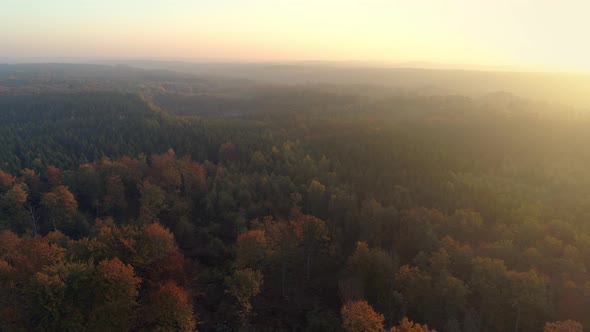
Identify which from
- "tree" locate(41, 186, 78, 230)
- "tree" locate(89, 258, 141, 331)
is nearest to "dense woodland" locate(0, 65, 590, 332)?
"tree" locate(89, 258, 141, 331)

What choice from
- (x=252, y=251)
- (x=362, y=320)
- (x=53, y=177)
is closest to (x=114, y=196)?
(x=53, y=177)

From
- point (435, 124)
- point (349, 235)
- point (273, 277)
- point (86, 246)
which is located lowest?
point (273, 277)

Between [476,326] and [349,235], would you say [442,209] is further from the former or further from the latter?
[476,326]

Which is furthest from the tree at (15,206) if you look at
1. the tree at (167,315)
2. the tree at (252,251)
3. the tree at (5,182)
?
the tree at (252,251)

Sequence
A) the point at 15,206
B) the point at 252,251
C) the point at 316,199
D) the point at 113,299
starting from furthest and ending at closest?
the point at 15,206 < the point at 316,199 < the point at 252,251 < the point at 113,299

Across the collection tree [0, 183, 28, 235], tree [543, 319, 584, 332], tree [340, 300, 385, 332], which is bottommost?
tree [0, 183, 28, 235]

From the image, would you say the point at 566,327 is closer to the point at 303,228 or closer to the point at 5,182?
the point at 303,228

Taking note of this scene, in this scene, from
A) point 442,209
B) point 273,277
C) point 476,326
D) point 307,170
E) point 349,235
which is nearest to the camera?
point 476,326

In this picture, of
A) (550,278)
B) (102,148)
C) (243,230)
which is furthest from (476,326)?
(102,148)

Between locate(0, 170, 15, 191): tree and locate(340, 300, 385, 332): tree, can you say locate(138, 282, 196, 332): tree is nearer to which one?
locate(340, 300, 385, 332): tree
